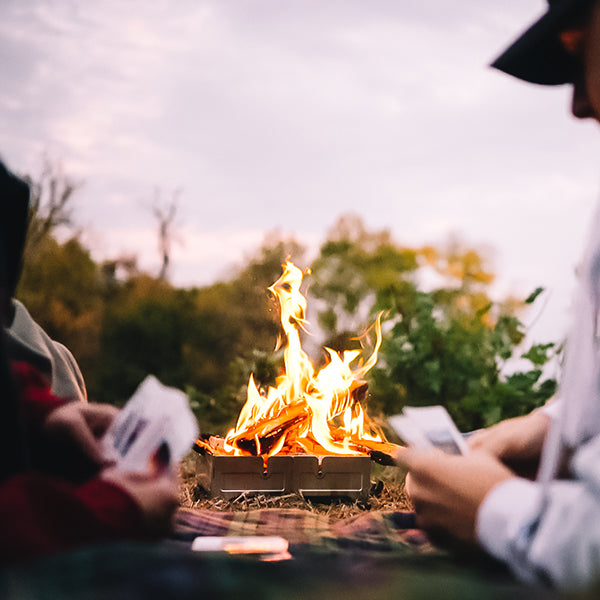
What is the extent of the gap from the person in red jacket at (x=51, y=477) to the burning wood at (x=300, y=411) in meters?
1.94

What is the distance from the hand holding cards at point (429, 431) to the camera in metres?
1.44

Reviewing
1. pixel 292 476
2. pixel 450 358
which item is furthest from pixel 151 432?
pixel 450 358

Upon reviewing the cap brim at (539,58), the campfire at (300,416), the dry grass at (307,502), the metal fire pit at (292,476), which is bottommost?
the dry grass at (307,502)

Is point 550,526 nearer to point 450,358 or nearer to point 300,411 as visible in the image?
point 300,411

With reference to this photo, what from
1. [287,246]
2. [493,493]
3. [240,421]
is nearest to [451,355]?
[240,421]

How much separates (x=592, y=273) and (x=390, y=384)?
333cm

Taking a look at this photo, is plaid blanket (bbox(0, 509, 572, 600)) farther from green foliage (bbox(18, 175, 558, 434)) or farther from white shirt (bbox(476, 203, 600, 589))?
green foliage (bbox(18, 175, 558, 434))

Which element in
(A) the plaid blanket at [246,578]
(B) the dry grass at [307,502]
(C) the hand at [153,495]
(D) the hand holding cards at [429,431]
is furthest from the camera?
(B) the dry grass at [307,502]

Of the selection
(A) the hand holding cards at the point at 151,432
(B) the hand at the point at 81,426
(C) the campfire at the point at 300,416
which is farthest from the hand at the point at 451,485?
(C) the campfire at the point at 300,416

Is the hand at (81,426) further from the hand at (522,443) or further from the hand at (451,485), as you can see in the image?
the hand at (522,443)

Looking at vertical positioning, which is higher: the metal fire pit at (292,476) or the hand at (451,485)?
the hand at (451,485)

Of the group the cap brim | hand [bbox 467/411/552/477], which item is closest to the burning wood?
hand [bbox 467/411/552/477]

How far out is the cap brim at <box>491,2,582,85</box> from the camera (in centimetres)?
133

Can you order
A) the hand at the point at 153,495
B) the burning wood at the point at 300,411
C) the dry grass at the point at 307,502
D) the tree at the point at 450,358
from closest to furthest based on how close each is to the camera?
the hand at the point at 153,495
the dry grass at the point at 307,502
the burning wood at the point at 300,411
the tree at the point at 450,358
